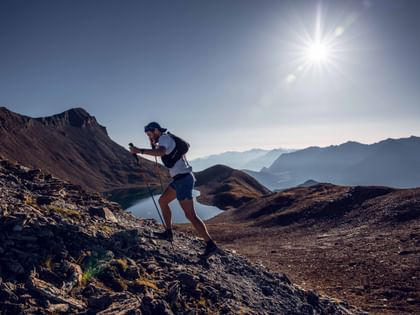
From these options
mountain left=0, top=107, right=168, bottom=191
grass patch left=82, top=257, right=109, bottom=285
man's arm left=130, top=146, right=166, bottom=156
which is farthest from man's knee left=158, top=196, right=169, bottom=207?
mountain left=0, top=107, right=168, bottom=191

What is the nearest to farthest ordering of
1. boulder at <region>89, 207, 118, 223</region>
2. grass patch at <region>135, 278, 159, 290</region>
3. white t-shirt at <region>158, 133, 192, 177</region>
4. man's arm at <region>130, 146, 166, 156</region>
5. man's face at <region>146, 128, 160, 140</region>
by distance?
grass patch at <region>135, 278, 159, 290</region> < man's arm at <region>130, 146, 166, 156</region> < white t-shirt at <region>158, 133, 192, 177</region> < man's face at <region>146, 128, 160, 140</region> < boulder at <region>89, 207, 118, 223</region>

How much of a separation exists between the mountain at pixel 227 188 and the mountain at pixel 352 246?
152 ft

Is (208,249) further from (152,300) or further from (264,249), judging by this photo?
(264,249)

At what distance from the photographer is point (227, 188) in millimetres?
107812

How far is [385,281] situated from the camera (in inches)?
556

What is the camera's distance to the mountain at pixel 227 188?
86644 mm

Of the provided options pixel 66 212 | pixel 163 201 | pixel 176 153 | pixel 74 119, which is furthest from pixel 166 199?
pixel 74 119

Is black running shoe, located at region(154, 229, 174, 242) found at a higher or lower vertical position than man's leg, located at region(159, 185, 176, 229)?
lower

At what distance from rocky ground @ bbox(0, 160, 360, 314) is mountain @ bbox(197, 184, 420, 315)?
331cm

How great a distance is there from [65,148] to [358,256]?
483 feet

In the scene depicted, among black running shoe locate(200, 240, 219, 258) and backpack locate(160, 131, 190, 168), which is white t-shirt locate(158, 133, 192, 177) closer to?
backpack locate(160, 131, 190, 168)

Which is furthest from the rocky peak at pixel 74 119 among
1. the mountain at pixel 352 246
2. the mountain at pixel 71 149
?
the mountain at pixel 352 246

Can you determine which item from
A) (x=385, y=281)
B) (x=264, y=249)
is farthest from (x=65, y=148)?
(x=385, y=281)

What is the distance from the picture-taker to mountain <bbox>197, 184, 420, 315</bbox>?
43.9ft
